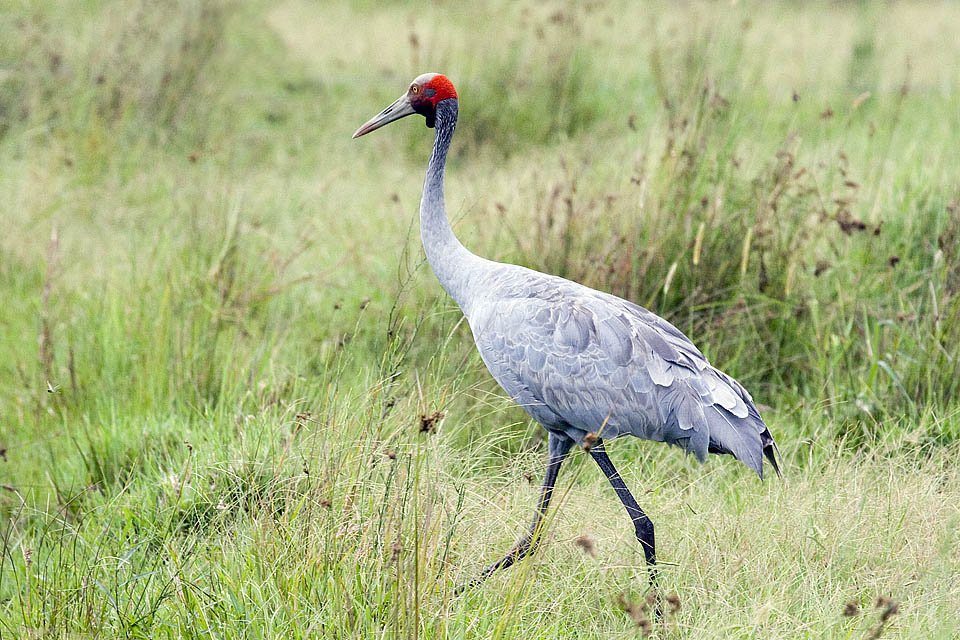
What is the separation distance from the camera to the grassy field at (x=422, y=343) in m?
2.95

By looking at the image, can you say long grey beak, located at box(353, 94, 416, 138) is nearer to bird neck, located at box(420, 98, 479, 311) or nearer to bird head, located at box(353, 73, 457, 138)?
bird head, located at box(353, 73, 457, 138)

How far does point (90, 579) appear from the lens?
9.37 feet

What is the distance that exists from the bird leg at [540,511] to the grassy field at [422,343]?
6 centimetres

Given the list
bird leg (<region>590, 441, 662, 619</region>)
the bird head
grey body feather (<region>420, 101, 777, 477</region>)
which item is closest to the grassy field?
bird leg (<region>590, 441, 662, 619</region>)

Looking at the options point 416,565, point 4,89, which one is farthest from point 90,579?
point 4,89

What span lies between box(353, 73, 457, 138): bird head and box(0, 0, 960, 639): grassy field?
0.51m

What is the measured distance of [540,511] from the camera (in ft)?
10.1

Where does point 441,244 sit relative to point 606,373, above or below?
above

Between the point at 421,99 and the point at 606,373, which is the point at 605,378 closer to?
the point at 606,373

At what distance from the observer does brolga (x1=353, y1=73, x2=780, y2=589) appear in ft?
10.9

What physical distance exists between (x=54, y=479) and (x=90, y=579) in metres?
1.27

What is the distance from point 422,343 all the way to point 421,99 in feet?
3.85

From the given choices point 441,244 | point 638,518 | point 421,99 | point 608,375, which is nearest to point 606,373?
point 608,375

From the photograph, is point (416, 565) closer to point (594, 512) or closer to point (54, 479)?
point (594, 512)
